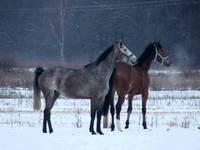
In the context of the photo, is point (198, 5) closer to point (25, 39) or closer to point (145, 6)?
point (145, 6)

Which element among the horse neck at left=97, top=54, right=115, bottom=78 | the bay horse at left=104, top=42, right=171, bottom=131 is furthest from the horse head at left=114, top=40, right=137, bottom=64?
the bay horse at left=104, top=42, right=171, bottom=131

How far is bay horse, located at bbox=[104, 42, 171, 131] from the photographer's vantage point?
1398 cm

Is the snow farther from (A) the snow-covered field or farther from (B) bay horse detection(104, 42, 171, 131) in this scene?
(B) bay horse detection(104, 42, 171, 131)

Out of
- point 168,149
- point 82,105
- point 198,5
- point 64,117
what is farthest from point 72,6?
point 168,149

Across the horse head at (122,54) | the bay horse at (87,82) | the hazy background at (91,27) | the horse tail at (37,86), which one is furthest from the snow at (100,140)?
the hazy background at (91,27)

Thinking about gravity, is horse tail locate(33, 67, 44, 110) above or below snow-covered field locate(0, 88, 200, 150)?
above

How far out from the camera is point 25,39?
5241 cm

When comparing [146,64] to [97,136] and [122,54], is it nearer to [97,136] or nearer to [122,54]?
[122,54]

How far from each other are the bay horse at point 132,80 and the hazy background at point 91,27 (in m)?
31.2

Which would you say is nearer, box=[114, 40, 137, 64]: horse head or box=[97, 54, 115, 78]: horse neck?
box=[97, 54, 115, 78]: horse neck

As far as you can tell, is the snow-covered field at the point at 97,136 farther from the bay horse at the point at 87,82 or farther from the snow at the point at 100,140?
the bay horse at the point at 87,82

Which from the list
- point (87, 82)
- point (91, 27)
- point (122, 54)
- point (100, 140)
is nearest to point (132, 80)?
point (122, 54)

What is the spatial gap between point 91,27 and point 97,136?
39229mm

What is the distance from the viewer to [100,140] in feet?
37.9
